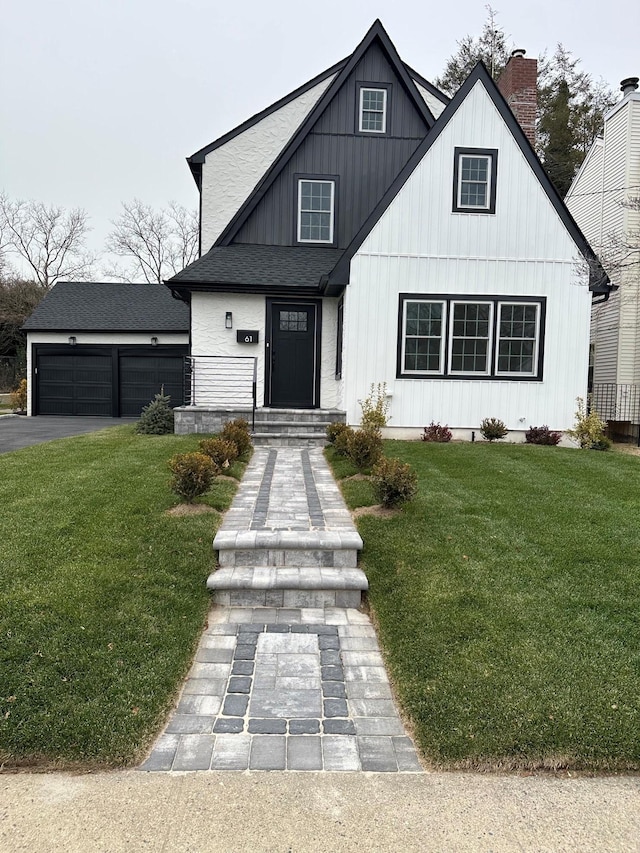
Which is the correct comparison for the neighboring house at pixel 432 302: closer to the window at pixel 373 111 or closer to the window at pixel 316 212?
the window at pixel 373 111

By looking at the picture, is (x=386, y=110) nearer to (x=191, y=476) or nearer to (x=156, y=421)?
(x=156, y=421)

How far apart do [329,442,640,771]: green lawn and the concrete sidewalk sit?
0.64 ft

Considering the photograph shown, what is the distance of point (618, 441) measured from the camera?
15.5m

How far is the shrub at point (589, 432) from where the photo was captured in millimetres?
10883

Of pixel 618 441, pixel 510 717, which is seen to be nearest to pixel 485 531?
pixel 510 717

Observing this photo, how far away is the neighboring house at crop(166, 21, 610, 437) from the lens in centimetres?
1085

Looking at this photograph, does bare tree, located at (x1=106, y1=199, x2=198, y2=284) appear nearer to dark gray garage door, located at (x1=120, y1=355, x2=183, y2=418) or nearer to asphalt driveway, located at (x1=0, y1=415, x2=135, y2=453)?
dark gray garage door, located at (x1=120, y1=355, x2=183, y2=418)

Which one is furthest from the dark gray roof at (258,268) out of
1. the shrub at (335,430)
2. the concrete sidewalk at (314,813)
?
the concrete sidewalk at (314,813)

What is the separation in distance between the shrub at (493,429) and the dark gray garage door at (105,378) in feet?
35.6

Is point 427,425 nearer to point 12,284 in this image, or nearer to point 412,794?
point 412,794

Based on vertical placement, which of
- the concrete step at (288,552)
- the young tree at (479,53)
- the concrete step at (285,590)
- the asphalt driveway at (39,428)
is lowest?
the concrete step at (285,590)

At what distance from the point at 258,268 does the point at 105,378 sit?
8828mm

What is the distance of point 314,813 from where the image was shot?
98.9 inches

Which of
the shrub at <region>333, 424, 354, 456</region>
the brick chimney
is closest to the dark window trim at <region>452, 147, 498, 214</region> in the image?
the brick chimney
